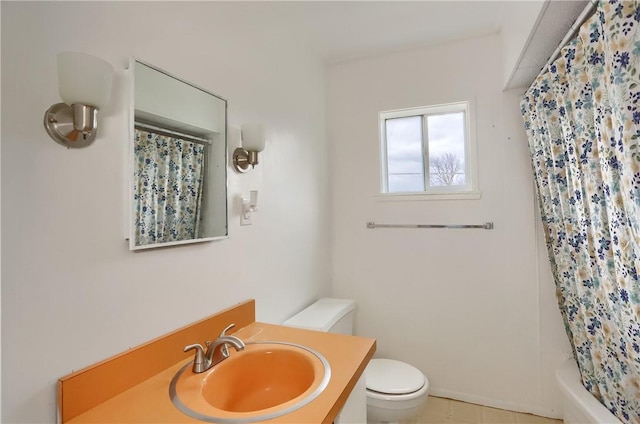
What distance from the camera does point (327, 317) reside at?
6.10 ft

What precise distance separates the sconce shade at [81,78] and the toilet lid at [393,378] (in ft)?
5.67

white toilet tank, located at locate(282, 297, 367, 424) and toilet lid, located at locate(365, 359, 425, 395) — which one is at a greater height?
white toilet tank, located at locate(282, 297, 367, 424)

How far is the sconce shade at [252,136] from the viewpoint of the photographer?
1.43m

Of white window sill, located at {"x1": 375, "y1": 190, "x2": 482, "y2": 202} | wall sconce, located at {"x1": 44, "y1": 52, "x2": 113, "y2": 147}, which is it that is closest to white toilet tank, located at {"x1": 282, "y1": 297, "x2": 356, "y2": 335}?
white window sill, located at {"x1": 375, "y1": 190, "x2": 482, "y2": 202}

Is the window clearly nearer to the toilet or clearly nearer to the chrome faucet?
the toilet

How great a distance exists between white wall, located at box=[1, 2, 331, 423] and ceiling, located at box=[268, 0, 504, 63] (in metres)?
0.34

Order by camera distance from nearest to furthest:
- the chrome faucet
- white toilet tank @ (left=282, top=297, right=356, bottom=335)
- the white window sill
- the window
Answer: the chrome faucet
white toilet tank @ (left=282, top=297, right=356, bottom=335)
the white window sill
the window

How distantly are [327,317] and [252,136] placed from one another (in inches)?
43.7

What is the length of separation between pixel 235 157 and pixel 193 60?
16.3 inches

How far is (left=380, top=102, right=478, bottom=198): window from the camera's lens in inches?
87.5

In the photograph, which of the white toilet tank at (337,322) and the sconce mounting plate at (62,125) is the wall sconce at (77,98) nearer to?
the sconce mounting plate at (62,125)

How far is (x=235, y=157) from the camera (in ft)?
4.72

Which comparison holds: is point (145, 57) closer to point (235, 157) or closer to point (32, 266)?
point (235, 157)

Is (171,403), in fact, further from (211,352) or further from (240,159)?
(240,159)
